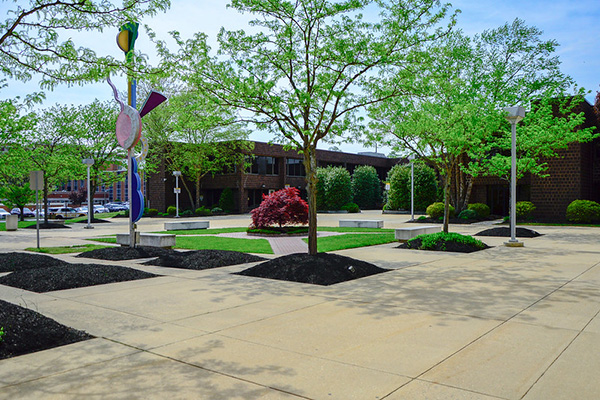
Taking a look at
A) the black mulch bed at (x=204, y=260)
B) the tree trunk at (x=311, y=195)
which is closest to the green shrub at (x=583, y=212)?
the black mulch bed at (x=204, y=260)

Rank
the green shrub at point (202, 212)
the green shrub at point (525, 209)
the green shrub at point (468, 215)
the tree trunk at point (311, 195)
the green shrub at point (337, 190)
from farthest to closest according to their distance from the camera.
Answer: the green shrub at point (337, 190), the green shrub at point (202, 212), the green shrub at point (468, 215), the green shrub at point (525, 209), the tree trunk at point (311, 195)

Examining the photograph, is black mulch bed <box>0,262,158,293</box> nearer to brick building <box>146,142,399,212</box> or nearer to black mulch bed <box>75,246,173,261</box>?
black mulch bed <box>75,246,173,261</box>

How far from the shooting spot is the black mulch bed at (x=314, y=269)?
9391 millimetres

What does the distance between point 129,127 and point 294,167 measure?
41758 millimetres

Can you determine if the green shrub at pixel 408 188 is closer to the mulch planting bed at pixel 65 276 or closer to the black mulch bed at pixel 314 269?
the black mulch bed at pixel 314 269

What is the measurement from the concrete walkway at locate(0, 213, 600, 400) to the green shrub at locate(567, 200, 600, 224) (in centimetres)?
2081

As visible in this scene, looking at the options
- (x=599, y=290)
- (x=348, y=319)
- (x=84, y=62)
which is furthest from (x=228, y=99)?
(x=599, y=290)

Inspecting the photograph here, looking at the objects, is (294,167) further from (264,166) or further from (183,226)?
(183,226)

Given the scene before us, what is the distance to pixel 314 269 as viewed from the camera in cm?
966

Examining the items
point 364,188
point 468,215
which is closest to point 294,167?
point 364,188

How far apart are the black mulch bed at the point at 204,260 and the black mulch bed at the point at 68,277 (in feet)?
4.55

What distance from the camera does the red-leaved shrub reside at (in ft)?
73.4

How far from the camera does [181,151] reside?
151 ft

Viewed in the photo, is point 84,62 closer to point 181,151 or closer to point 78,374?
point 78,374
